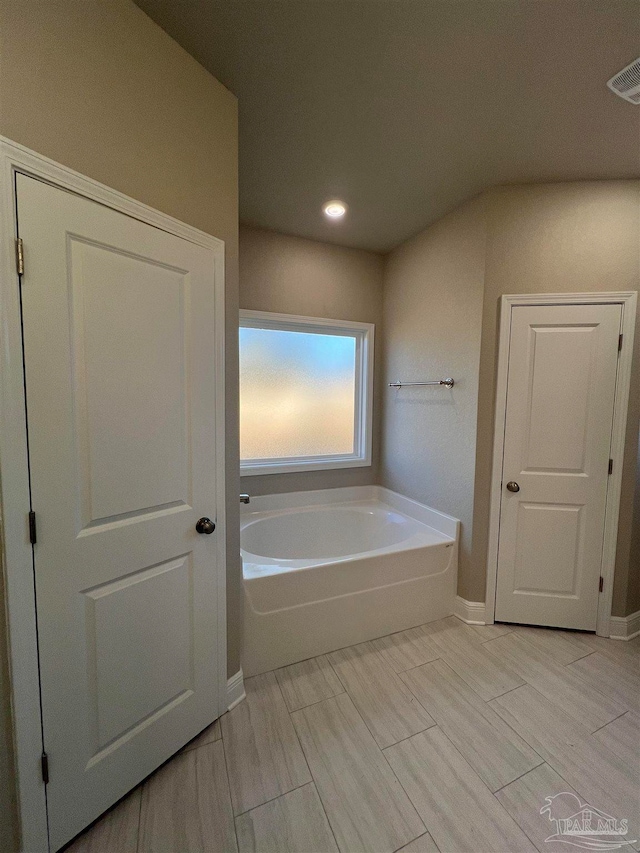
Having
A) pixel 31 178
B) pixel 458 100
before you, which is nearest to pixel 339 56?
pixel 458 100

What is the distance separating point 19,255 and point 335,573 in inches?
70.5

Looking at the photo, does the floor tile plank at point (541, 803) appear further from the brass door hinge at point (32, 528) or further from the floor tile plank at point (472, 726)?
the brass door hinge at point (32, 528)

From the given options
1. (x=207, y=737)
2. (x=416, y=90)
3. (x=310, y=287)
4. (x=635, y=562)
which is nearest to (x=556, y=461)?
(x=635, y=562)

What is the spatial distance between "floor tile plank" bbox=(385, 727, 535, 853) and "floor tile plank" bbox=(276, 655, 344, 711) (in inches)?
14.9

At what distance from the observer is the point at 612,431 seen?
6.11 ft

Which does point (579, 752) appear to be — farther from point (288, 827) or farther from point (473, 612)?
point (288, 827)

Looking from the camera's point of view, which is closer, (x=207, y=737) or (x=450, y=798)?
(x=450, y=798)

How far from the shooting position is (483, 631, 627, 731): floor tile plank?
4.83ft

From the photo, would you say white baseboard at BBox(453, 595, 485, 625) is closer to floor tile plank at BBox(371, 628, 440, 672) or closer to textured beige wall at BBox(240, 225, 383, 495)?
floor tile plank at BBox(371, 628, 440, 672)

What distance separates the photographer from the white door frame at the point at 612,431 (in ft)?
5.96

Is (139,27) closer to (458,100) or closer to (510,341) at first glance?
(458,100)

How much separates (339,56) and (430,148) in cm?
64

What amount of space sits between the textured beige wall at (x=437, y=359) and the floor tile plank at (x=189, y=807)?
163 cm

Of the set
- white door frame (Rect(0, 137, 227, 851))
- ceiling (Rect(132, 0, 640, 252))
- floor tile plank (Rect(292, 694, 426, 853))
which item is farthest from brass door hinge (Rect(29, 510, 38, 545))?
ceiling (Rect(132, 0, 640, 252))
